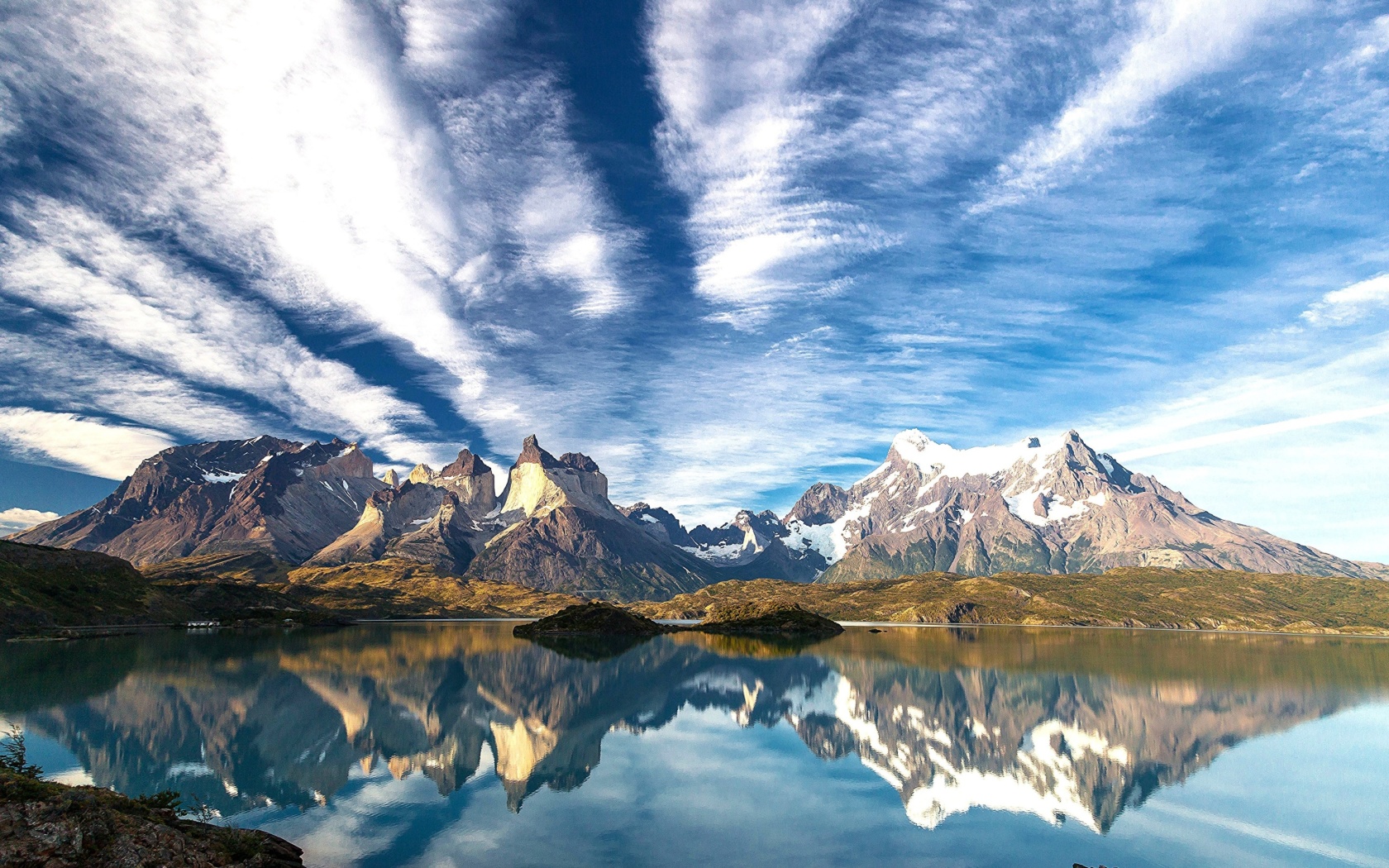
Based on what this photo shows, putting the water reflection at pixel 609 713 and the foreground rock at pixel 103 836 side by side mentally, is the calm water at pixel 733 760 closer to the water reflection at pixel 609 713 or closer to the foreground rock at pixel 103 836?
the water reflection at pixel 609 713

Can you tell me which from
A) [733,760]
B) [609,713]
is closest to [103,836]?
[733,760]

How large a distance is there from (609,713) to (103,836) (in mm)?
55888

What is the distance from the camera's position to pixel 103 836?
88.2 ft

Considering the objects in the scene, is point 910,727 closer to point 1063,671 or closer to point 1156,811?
point 1156,811

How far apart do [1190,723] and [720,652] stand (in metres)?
100

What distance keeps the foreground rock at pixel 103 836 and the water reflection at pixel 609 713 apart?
35.1 feet

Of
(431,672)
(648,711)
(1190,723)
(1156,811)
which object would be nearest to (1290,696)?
(1190,723)

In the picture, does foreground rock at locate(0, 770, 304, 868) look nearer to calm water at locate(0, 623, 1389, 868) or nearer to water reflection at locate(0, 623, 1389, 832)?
calm water at locate(0, 623, 1389, 868)

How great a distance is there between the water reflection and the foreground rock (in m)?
10.7

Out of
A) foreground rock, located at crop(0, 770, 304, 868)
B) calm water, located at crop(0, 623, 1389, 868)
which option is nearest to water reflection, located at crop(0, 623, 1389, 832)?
calm water, located at crop(0, 623, 1389, 868)

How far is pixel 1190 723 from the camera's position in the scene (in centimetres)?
7469

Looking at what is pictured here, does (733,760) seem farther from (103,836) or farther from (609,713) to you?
(103,836)

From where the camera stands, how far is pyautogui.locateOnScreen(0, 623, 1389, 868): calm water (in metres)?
37.9

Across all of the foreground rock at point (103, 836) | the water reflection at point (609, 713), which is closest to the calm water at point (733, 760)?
the water reflection at point (609, 713)
